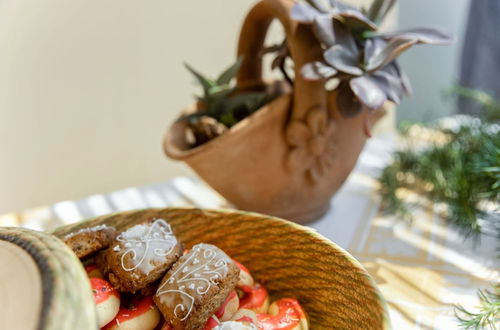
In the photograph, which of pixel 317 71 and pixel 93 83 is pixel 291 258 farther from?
pixel 93 83

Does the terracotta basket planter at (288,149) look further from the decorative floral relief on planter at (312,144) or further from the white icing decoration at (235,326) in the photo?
the white icing decoration at (235,326)

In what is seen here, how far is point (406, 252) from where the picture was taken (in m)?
0.81

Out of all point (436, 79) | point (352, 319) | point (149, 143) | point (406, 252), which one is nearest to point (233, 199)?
point (406, 252)

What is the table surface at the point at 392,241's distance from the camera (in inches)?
26.7

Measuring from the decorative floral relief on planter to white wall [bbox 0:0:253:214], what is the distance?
2.76 ft

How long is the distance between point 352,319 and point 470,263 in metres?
0.34

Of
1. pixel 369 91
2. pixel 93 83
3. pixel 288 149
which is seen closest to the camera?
pixel 369 91

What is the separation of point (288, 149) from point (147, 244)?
34 centimetres

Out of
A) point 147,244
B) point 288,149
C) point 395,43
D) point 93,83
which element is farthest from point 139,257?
point 93,83

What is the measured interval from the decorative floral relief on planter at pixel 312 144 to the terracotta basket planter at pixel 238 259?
0.70 ft

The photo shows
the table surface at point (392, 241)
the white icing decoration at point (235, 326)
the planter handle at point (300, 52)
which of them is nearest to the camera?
the white icing decoration at point (235, 326)

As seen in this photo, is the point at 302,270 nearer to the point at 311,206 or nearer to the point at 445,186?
the point at 311,206

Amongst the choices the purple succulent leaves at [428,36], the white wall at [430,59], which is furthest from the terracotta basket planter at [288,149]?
the white wall at [430,59]

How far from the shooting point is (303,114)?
0.82 meters
